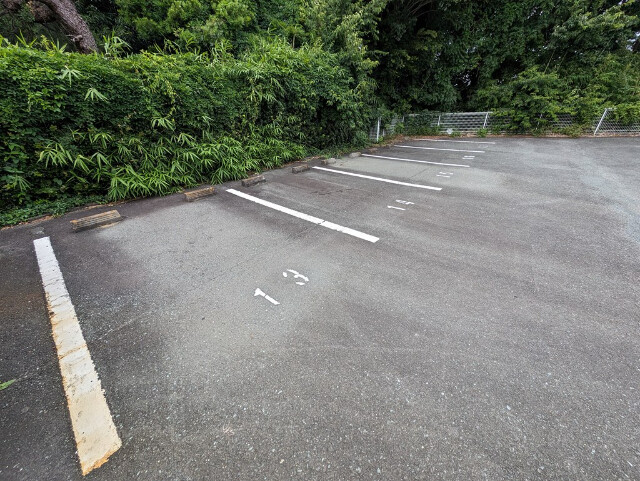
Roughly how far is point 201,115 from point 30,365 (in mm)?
4335

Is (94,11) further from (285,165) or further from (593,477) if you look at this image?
(593,477)

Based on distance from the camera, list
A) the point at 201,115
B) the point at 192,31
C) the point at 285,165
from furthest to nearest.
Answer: the point at 192,31 < the point at 285,165 < the point at 201,115

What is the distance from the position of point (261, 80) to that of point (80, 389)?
572 cm

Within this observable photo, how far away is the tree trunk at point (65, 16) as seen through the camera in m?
6.18

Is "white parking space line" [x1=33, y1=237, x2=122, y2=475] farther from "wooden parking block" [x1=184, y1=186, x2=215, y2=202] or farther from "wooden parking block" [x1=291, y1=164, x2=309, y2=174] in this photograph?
"wooden parking block" [x1=291, y1=164, x2=309, y2=174]

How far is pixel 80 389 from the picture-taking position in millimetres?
1338

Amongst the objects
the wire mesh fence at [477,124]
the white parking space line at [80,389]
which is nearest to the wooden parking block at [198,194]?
the white parking space line at [80,389]

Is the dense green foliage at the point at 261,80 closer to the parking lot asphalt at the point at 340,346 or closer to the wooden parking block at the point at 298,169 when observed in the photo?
the wooden parking block at the point at 298,169

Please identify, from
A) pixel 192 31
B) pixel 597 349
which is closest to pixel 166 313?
pixel 597 349

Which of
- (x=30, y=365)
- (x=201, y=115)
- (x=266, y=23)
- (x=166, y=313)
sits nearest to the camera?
(x=30, y=365)

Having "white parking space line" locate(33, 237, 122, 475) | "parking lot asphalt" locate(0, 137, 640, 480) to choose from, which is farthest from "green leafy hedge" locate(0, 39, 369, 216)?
"white parking space line" locate(33, 237, 122, 475)

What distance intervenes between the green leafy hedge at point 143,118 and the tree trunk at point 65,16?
474cm

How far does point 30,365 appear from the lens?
1465 mm

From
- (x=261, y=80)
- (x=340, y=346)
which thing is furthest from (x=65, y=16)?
(x=340, y=346)
